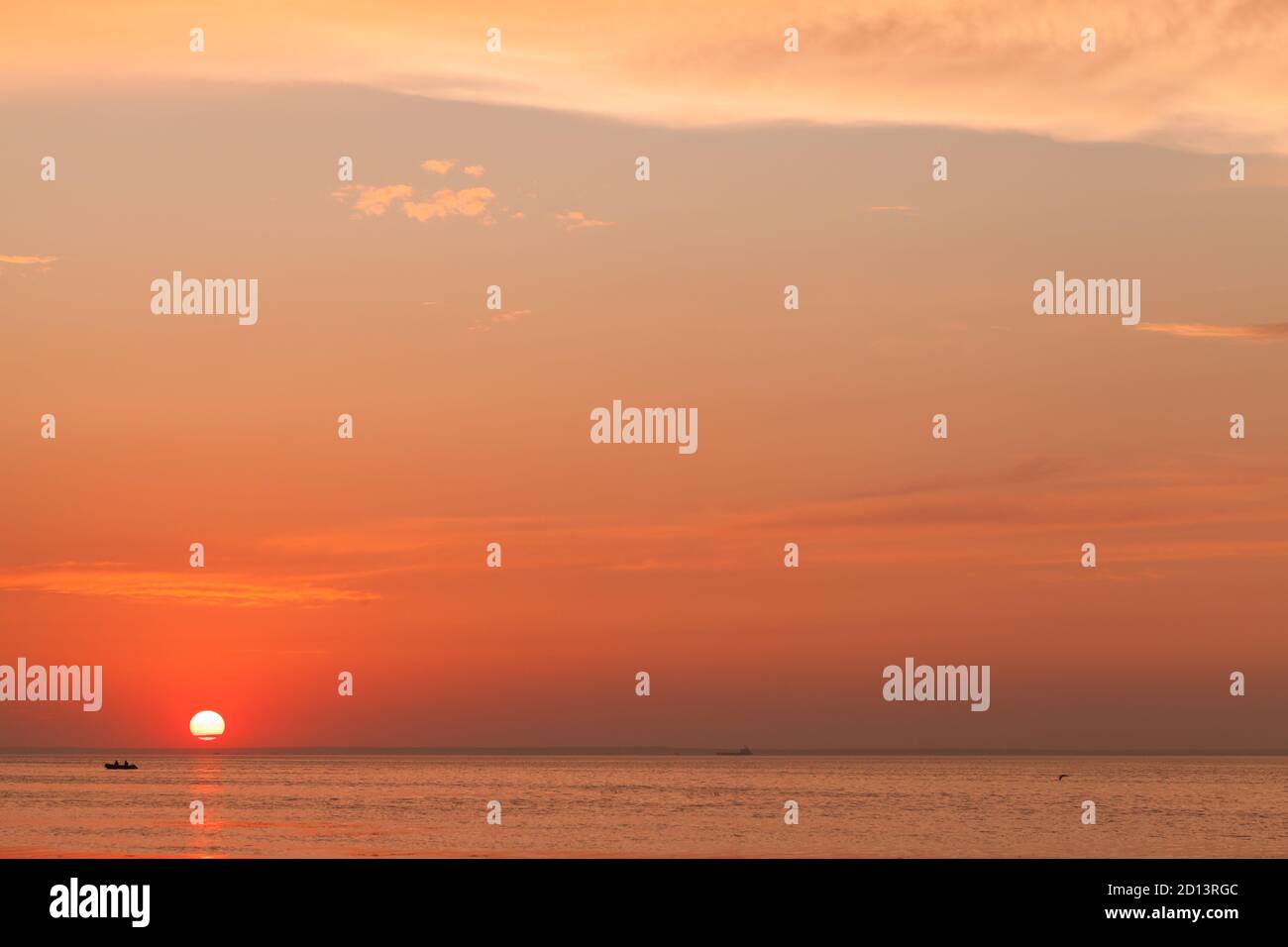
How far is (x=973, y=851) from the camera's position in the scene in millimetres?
84812
